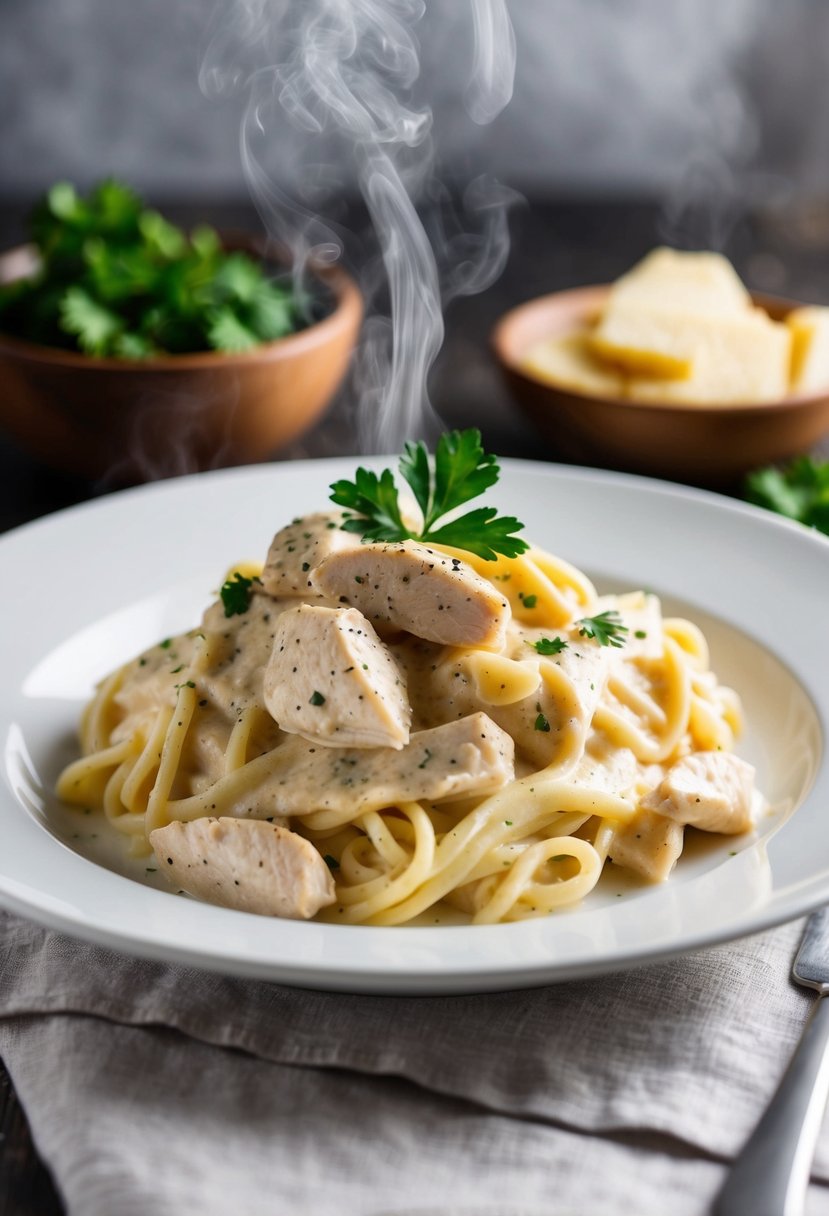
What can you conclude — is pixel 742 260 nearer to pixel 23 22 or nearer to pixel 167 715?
pixel 23 22

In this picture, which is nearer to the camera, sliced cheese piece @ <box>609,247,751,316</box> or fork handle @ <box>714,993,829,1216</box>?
fork handle @ <box>714,993,829,1216</box>

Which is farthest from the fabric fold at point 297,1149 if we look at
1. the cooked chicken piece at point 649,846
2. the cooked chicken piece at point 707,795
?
the cooked chicken piece at point 707,795

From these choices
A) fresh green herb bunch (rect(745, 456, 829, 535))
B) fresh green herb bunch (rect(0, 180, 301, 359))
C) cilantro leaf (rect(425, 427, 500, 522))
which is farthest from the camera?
fresh green herb bunch (rect(0, 180, 301, 359))

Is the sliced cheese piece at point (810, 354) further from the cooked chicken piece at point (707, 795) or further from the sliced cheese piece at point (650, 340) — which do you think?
the cooked chicken piece at point (707, 795)

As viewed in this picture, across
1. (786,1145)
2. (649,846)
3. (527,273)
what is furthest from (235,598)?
(527,273)

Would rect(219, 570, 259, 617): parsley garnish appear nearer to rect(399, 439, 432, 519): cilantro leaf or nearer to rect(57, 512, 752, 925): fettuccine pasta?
rect(57, 512, 752, 925): fettuccine pasta

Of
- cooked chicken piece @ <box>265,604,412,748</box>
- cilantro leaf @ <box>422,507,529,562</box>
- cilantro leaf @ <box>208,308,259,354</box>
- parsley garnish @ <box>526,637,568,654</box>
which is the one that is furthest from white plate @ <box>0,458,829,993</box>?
cilantro leaf @ <box>422,507,529,562</box>

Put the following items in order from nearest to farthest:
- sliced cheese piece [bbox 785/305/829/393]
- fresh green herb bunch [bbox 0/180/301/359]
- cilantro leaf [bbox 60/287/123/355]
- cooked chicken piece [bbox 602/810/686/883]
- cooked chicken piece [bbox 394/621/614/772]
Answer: cooked chicken piece [bbox 602/810/686/883] < cooked chicken piece [bbox 394/621/614/772] < cilantro leaf [bbox 60/287/123/355] < fresh green herb bunch [bbox 0/180/301/359] < sliced cheese piece [bbox 785/305/829/393]
